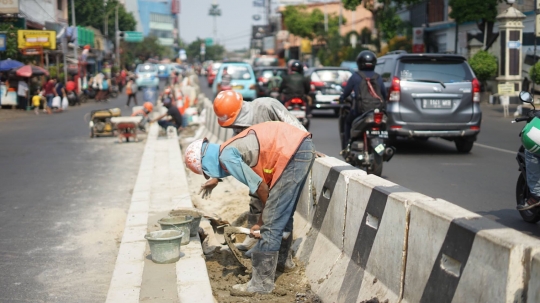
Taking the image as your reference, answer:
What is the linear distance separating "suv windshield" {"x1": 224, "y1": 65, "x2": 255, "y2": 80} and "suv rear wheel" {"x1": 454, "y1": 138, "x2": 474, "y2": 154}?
16.0 metres

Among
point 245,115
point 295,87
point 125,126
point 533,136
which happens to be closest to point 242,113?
point 245,115

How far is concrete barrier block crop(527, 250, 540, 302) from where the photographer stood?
309cm

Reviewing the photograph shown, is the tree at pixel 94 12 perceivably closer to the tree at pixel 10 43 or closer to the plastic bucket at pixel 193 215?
the tree at pixel 10 43

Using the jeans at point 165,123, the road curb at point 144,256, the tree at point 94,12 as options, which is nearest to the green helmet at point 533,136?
the road curb at point 144,256

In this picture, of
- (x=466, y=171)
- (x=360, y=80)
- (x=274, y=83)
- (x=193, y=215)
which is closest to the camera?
(x=193, y=215)

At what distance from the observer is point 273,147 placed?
5.39 metres

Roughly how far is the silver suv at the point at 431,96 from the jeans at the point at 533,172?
6338 millimetres

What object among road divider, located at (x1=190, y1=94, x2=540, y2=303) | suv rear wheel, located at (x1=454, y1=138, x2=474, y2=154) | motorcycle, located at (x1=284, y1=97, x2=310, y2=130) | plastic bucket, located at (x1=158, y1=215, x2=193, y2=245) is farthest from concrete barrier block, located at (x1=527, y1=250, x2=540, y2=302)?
motorcycle, located at (x1=284, y1=97, x2=310, y2=130)

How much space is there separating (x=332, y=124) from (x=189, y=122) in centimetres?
462

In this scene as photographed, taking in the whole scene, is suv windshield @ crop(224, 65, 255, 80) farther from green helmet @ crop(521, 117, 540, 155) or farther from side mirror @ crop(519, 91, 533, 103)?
green helmet @ crop(521, 117, 540, 155)

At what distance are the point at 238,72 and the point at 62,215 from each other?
68.0 ft

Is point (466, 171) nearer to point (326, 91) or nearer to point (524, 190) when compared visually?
point (524, 190)

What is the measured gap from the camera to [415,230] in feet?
13.8

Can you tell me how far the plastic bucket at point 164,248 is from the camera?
19.7 ft
